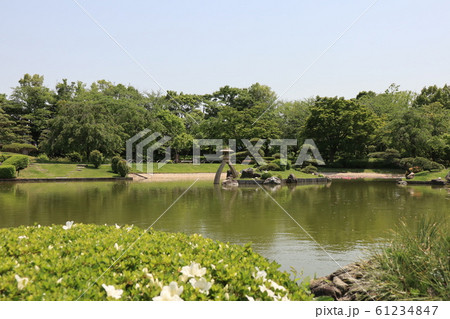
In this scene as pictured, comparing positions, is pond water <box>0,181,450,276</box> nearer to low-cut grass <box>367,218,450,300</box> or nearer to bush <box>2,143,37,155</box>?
low-cut grass <box>367,218,450,300</box>

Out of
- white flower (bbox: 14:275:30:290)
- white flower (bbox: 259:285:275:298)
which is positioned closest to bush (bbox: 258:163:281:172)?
white flower (bbox: 259:285:275:298)

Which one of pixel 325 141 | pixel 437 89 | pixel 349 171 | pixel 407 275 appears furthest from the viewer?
pixel 437 89

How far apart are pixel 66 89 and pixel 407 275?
47.1 metres

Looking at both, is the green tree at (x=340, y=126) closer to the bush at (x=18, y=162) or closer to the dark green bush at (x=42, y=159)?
the dark green bush at (x=42, y=159)

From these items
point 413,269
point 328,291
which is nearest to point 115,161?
point 328,291

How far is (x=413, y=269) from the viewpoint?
397 centimetres

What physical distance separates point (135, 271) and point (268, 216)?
8114mm

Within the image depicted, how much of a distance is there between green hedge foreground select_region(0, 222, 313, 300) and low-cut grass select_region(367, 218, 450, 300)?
93 centimetres

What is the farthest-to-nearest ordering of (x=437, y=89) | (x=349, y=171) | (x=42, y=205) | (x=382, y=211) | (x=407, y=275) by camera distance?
1. (x=437, y=89)
2. (x=349, y=171)
3. (x=42, y=205)
4. (x=382, y=211)
5. (x=407, y=275)

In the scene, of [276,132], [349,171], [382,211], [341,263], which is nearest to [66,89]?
[276,132]

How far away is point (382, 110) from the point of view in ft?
144

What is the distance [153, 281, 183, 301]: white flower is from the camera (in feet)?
8.73

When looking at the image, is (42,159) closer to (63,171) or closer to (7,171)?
(63,171)

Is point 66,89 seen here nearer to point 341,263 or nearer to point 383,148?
point 383,148
